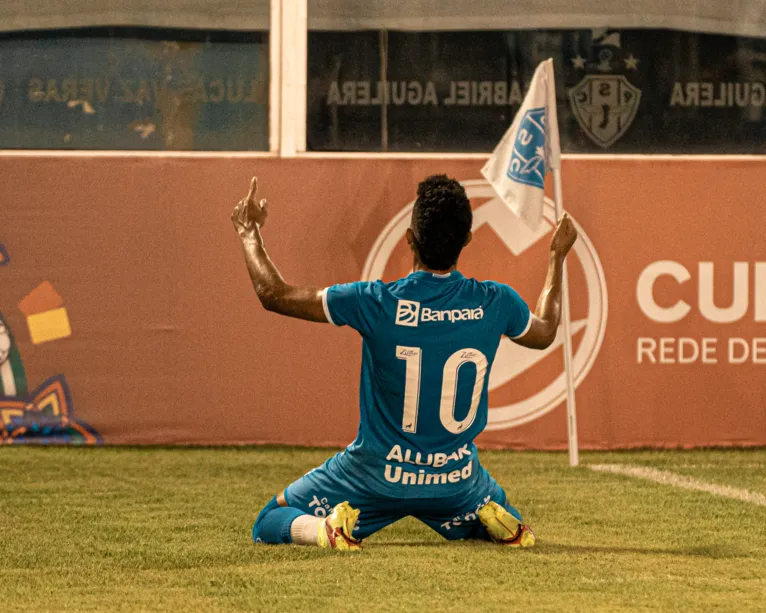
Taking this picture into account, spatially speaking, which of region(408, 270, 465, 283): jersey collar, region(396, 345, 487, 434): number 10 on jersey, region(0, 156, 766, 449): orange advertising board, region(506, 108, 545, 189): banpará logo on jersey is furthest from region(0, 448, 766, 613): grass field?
region(506, 108, 545, 189): banpará logo on jersey

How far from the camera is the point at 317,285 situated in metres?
8.16

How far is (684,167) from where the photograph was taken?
823 centimetres

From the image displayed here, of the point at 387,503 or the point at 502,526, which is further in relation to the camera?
the point at 502,526

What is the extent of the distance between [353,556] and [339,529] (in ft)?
0.41

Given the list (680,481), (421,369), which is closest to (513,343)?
(680,481)

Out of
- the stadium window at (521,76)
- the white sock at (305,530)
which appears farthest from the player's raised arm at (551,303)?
the stadium window at (521,76)

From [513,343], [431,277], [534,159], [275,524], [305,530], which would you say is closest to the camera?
[431,277]

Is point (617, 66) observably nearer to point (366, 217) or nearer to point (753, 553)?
point (366, 217)

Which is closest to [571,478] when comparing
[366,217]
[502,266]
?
[502,266]

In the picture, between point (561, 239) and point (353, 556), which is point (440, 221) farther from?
point (353, 556)

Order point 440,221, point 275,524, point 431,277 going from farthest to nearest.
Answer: point 275,524, point 431,277, point 440,221

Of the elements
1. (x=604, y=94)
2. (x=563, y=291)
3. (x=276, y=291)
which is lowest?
(x=563, y=291)

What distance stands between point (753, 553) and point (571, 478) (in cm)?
235

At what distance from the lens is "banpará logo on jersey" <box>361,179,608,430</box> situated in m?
8.12
